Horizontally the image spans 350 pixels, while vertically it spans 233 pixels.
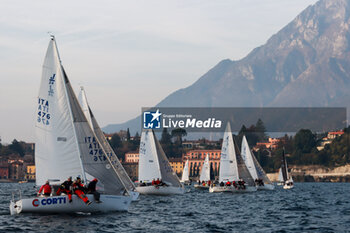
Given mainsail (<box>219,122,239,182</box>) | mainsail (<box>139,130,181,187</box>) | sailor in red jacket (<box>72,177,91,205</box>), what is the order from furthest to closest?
1. mainsail (<box>219,122,239,182</box>)
2. mainsail (<box>139,130,181,187</box>)
3. sailor in red jacket (<box>72,177,91,205</box>)

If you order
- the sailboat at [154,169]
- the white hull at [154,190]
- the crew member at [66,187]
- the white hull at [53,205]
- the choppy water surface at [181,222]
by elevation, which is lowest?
the choppy water surface at [181,222]

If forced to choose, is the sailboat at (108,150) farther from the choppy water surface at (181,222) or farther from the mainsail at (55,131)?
the mainsail at (55,131)

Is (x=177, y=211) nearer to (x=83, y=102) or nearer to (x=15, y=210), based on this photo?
(x=15, y=210)

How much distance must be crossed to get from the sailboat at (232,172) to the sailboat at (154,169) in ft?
21.4

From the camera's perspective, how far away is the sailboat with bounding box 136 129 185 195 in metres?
67.5

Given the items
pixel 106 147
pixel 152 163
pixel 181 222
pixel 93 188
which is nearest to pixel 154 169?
pixel 152 163

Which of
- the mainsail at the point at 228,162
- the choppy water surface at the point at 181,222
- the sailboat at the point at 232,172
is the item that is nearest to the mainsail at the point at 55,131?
the choppy water surface at the point at 181,222

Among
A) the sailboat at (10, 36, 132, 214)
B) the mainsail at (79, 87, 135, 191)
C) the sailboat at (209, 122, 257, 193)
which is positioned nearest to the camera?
the sailboat at (10, 36, 132, 214)

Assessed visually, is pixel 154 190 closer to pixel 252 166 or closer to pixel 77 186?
pixel 252 166

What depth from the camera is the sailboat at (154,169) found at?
67.5 metres

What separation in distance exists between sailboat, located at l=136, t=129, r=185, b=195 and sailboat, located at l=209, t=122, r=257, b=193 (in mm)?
6534

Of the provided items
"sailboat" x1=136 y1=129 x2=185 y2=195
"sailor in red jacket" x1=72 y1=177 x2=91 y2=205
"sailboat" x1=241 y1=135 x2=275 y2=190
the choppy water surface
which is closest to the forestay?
"sailor in red jacket" x1=72 y1=177 x2=91 y2=205

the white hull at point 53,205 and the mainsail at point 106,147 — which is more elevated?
the mainsail at point 106,147

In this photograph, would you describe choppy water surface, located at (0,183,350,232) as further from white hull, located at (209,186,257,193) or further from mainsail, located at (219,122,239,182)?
mainsail, located at (219,122,239,182)
